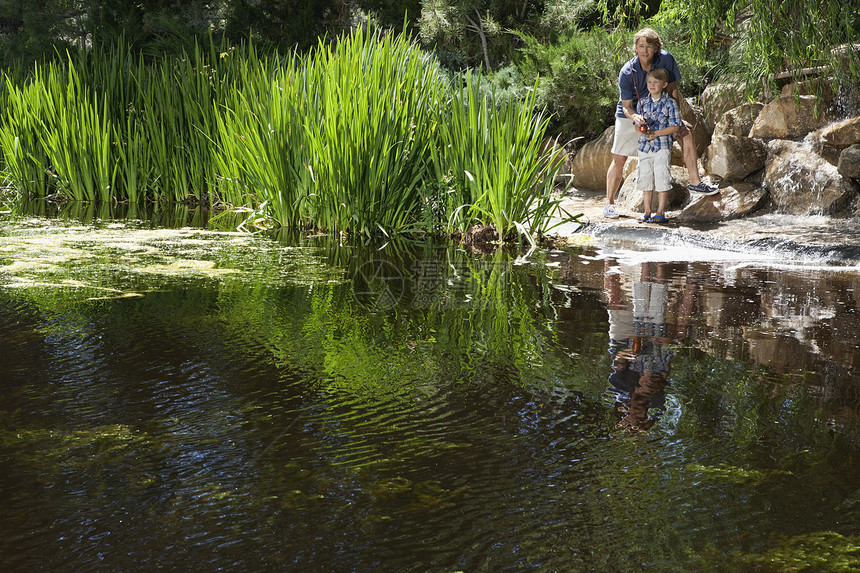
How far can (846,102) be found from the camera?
6.34 m

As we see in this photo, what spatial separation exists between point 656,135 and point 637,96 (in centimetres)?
34

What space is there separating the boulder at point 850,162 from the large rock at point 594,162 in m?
2.16

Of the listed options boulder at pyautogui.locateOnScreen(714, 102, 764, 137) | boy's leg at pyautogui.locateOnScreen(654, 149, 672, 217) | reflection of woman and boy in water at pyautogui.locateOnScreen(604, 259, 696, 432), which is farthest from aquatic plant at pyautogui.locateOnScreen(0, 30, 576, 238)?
boulder at pyautogui.locateOnScreen(714, 102, 764, 137)

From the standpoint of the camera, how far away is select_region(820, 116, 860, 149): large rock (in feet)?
19.0

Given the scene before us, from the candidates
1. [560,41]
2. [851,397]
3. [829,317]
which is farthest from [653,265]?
[560,41]

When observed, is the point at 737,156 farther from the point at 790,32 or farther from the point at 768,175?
the point at 790,32

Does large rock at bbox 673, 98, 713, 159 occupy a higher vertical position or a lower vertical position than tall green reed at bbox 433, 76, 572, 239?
higher

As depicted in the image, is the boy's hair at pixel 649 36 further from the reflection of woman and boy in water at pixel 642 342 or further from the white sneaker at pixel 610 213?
the reflection of woman and boy in water at pixel 642 342

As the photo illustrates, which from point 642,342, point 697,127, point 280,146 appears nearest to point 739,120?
point 697,127

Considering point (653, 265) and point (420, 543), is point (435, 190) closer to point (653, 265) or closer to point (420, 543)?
point (653, 265)

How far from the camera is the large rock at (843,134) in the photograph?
5.78 m

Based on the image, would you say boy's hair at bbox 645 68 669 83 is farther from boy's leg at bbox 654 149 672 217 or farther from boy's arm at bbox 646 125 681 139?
boy's leg at bbox 654 149 672 217

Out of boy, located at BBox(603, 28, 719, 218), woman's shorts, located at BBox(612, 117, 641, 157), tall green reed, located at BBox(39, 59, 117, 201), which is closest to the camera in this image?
boy, located at BBox(603, 28, 719, 218)

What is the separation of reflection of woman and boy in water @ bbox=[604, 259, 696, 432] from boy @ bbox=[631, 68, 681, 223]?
1833mm
